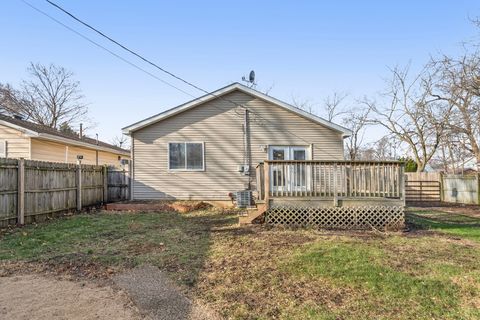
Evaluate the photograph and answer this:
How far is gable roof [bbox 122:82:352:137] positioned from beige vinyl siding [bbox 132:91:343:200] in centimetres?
22

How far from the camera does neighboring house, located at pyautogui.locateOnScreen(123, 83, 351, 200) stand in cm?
1322

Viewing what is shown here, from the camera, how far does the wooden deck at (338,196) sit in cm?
874

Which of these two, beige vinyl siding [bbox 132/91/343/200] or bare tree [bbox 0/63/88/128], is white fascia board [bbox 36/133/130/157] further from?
bare tree [bbox 0/63/88/128]

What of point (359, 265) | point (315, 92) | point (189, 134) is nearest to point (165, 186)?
point (189, 134)

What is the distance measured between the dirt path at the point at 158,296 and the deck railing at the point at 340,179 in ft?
15.3

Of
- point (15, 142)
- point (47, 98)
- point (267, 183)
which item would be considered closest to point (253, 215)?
point (267, 183)

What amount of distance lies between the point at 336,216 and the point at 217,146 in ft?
19.6

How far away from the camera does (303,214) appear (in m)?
8.93

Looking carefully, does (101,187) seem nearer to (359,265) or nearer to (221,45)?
(221,45)

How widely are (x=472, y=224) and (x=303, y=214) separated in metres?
5.16

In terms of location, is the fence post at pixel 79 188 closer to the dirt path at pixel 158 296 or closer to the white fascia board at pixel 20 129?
the white fascia board at pixel 20 129

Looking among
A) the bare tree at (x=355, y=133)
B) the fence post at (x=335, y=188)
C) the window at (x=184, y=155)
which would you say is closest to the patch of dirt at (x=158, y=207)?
the window at (x=184, y=155)

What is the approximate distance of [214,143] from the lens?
13297 millimetres

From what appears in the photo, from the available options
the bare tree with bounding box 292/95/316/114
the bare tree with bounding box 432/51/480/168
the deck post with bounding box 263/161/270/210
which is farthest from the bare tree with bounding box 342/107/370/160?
the deck post with bounding box 263/161/270/210
